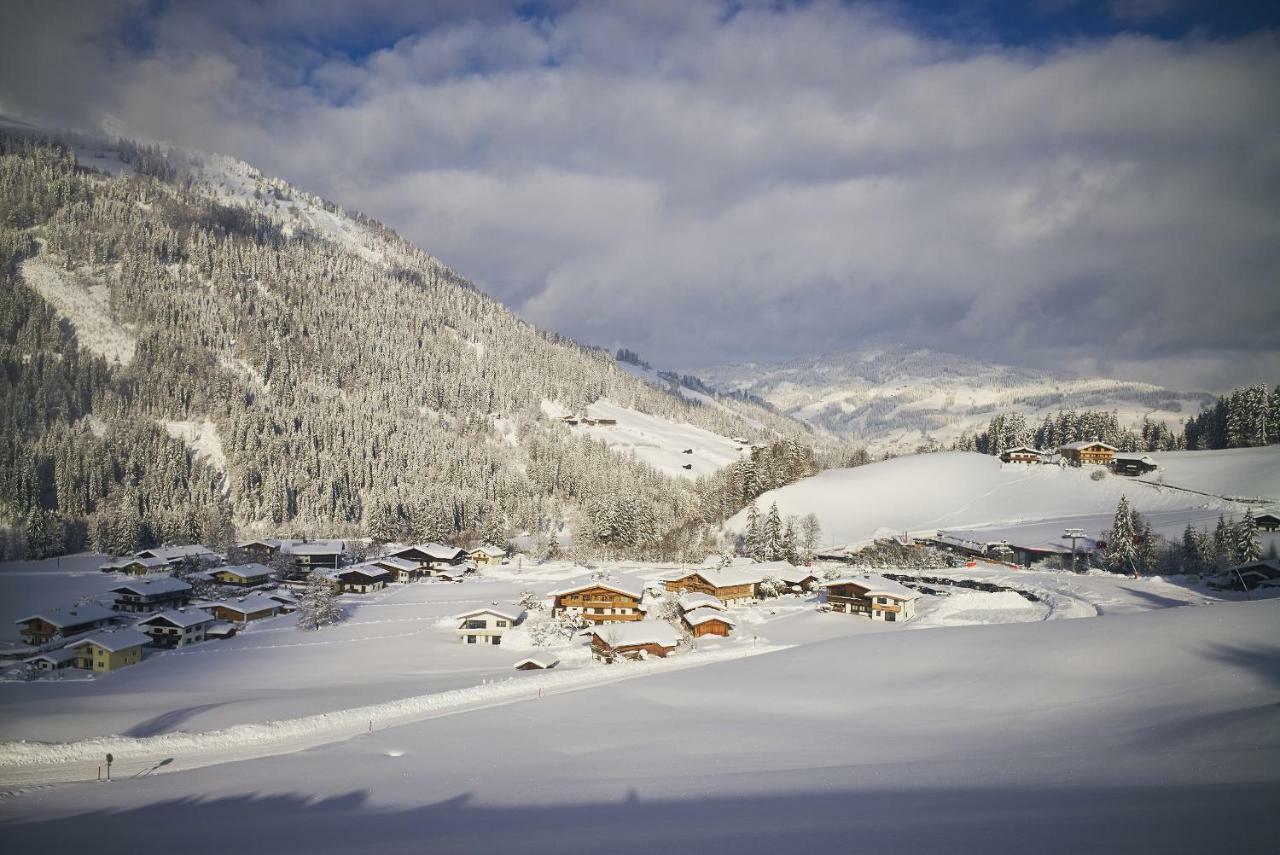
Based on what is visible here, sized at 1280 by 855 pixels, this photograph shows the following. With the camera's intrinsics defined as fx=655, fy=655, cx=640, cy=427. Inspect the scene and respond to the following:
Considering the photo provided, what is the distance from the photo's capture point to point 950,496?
84188 millimetres

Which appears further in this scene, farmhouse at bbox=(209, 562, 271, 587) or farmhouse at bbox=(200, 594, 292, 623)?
farmhouse at bbox=(209, 562, 271, 587)

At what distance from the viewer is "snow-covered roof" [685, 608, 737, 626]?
43506mm

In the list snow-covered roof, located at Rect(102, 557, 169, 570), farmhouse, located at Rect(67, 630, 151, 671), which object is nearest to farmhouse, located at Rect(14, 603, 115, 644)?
farmhouse, located at Rect(67, 630, 151, 671)

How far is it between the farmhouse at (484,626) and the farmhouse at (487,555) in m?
36.8

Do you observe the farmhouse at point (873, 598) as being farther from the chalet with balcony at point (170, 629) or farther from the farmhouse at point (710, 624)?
the chalet with balcony at point (170, 629)

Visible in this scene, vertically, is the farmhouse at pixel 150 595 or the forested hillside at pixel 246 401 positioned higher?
the forested hillside at pixel 246 401

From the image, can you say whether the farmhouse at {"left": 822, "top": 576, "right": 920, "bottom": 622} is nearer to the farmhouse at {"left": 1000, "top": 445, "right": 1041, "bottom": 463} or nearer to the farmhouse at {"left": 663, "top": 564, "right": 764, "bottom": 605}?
the farmhouse at {"left": 663, "top": 564, "right": 764, "bottom": 605}

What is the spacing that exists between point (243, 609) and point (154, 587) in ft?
33.8

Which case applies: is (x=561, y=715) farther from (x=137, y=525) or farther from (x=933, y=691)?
(x=137, y=525)

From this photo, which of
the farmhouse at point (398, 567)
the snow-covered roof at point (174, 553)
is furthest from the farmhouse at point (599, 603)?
the snow-covered roof at point (174, 553)

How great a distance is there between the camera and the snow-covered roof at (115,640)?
1522 inches

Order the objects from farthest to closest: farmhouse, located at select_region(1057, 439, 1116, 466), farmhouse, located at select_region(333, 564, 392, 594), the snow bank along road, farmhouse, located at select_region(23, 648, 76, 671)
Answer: farmhouse, located at select_region(1057, 439, 1116, 466) → farmhouse, located at select_region(333, 564, 392, 594) → farmhouse, located at select_region(23, 648, 76, 671) → the snow bank along road

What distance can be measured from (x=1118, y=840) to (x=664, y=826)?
6.92 metres

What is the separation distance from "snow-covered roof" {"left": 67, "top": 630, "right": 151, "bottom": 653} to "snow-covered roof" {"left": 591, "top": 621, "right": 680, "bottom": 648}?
28015 mm
